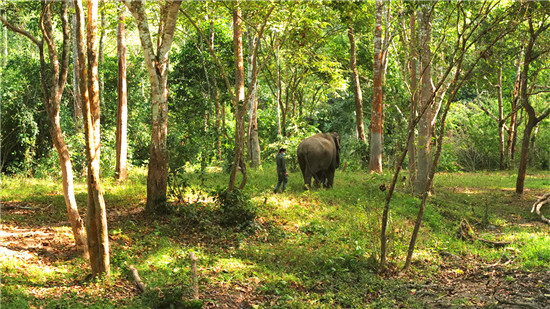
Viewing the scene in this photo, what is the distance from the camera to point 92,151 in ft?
22.6

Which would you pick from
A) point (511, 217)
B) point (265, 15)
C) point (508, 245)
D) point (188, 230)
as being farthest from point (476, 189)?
point (188, 230)

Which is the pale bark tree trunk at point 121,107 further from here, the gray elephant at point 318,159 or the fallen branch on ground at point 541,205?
the fallen branch on ground at point 541,205

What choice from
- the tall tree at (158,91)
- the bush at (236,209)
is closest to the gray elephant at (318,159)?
the bush at (236,209)

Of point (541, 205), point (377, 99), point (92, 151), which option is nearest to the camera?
point (92, 151)

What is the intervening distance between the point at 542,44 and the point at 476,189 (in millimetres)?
5257

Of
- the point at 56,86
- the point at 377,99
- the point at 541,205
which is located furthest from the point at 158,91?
the point at 541,205

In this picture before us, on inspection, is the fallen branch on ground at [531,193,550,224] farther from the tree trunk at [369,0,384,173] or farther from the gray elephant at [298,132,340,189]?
the tree trunk at [369,0,384,173]

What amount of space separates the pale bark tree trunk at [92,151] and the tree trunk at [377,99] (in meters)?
12.0

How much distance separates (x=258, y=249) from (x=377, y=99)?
997cm

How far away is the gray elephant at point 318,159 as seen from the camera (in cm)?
1480

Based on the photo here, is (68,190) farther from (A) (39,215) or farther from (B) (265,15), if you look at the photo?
(B) (265,15)

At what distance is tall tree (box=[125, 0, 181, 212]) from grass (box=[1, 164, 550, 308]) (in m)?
0.45

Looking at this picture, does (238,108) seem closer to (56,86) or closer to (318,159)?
(318,159)

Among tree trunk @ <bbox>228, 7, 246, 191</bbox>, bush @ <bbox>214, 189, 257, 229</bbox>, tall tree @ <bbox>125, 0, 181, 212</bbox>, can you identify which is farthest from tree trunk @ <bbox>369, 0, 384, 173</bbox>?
tall tree @ <bbox>125, 0, 181, 212</bbox>
